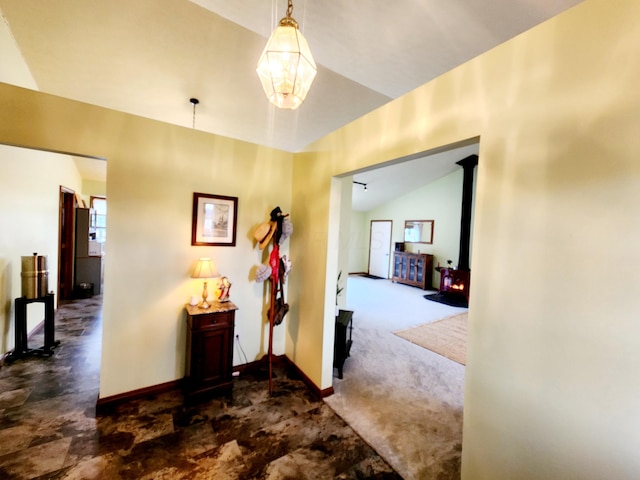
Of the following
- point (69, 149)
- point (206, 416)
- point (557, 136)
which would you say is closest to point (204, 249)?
point (69, 149)

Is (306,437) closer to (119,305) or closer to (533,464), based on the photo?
(533,464)

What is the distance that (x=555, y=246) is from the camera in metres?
1.02

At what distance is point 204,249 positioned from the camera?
8.04 feet

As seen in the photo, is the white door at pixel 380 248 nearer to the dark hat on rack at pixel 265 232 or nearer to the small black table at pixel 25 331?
the dark hat on rack at pixel 265 232

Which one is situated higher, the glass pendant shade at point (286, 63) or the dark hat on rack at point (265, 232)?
the glass pendant shade at point (286, 63)

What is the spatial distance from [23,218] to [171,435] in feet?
10.5

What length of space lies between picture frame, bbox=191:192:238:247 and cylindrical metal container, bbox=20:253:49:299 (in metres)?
1.98

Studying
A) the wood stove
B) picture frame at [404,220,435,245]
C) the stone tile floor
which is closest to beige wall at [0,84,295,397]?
the stone tile floor

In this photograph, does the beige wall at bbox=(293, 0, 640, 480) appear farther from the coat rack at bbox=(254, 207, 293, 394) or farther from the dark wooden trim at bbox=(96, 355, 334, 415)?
the coat rack at bbox=(254, 207, 293, 394)

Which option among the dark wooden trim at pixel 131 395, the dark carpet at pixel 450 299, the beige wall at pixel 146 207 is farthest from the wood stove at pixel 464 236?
the dark wooden trim at pixel 131 395

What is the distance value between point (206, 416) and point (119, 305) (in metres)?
1.17

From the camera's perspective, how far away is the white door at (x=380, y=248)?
28.0ft

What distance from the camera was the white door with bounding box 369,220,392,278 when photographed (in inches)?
336

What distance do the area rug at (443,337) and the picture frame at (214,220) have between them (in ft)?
9.74
